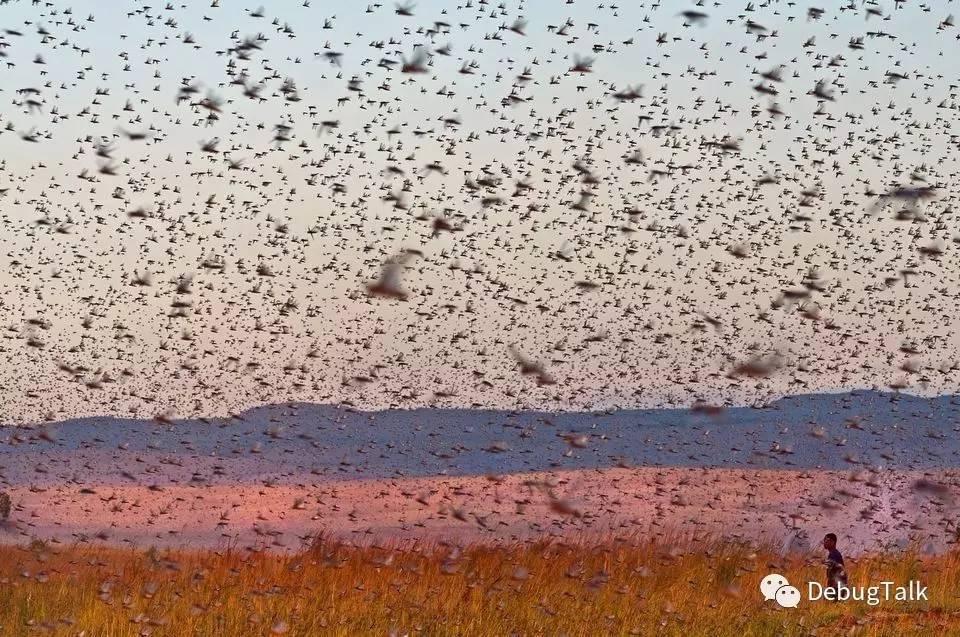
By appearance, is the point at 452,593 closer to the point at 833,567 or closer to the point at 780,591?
the point at 780,591

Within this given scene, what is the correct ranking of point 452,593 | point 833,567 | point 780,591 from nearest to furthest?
point 452,593 < point 780,591 < point 833,567

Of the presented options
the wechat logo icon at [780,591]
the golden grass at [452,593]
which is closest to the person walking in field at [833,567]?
the golden grass at [452,593]

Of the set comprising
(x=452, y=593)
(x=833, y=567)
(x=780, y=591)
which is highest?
(x=452, y=593)

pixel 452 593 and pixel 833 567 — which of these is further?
pixel 833 567

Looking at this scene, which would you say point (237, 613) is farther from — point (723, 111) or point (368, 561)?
point (723, 111)

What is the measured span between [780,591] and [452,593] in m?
4.65

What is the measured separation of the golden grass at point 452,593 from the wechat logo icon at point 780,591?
0.63ft

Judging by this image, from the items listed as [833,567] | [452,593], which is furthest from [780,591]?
[452,593]

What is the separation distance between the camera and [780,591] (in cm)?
1675

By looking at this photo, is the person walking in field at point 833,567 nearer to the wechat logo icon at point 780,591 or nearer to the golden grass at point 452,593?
the golden grass at point 452,593

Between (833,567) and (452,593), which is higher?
(452,593)

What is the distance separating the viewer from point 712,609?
607 inches

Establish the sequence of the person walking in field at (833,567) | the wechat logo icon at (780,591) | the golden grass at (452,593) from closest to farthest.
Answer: the golden grass at (452,593), the wechat logo icon at (780,591), the person walking in field at (833,567)

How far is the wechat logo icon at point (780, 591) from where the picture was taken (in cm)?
1636
